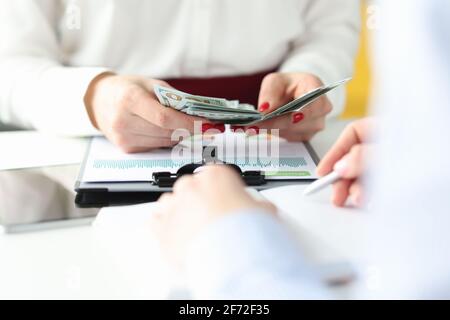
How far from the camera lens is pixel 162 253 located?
0.52 metres

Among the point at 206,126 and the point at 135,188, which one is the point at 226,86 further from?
the point at 135,188

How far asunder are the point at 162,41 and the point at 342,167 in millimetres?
624

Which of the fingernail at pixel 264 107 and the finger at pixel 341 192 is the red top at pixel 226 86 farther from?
the finger at pixel 341 192

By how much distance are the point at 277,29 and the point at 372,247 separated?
876 millimetres

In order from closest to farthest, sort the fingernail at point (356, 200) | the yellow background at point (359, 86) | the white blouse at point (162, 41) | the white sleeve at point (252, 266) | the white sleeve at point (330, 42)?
the white sleeve at point (252, 266), the fingernail at point (356, 200), the white blouse at point (162, 41), the white sleeve at point (330, 42), the yellow background at point (359, 86)

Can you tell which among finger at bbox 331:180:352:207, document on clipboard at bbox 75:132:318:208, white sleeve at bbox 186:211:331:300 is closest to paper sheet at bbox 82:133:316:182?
document on clipboard at bbox 75:132:318:208

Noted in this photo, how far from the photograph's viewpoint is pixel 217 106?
75cm

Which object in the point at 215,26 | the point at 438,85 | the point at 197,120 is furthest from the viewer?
the point at 215,26

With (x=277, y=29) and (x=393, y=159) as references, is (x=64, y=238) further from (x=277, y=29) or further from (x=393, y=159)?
(x=277, y=29)

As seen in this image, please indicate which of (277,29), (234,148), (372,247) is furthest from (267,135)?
(372,247)

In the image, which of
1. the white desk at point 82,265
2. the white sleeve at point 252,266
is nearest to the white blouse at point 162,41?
the white desk at point 82,265

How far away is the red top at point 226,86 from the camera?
115 centimetres

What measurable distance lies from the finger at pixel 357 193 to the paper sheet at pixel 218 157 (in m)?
0.11

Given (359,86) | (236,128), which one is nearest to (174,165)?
(236,128)
